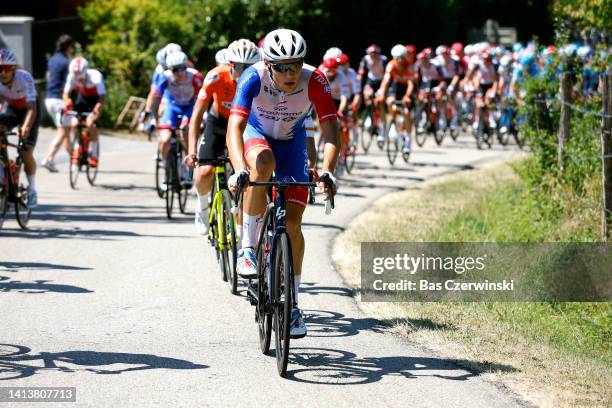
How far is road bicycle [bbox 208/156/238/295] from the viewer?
387 inches

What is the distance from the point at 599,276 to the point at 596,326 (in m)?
1.44

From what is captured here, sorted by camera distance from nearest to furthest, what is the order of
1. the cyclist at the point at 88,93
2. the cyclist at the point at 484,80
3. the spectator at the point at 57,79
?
1. the cyclist at the point at 88,93
2. the spectator at the point at 57,79
3. the cyclist at the point at 484,80

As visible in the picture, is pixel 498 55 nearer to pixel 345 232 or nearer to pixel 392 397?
pixel 345 232

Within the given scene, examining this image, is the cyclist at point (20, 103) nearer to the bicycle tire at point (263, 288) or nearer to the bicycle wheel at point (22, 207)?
the bicycle wheel at point (22, 207)

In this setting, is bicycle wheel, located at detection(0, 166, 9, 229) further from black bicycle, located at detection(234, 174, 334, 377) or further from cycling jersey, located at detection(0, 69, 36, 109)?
black bicycle, located at detection(234, 174, 334, 377)

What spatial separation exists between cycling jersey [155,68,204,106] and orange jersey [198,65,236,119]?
299 centimetres

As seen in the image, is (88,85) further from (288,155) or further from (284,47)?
(284,47)

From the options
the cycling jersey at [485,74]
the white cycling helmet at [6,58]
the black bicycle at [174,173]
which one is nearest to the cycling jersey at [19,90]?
the white cycling helmet at [6,58]

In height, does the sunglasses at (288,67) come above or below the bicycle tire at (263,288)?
above

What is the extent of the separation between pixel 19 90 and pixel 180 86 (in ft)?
6.41

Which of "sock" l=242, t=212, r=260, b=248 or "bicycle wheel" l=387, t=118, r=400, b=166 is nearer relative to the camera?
"sock" l=242, t=212, r=260, b=248

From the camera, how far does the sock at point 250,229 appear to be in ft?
26.3

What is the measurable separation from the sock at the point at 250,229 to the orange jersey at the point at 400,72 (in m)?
13.3

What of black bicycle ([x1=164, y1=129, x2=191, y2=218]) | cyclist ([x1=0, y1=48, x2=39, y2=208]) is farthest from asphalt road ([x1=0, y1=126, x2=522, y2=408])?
cyclist ([x1=0, y1=48, x2=39, y2=208])
